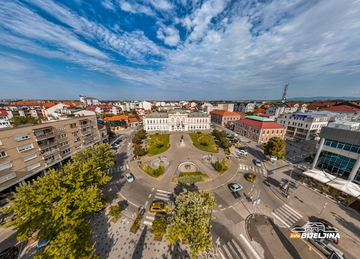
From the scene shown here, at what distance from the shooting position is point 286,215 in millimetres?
25031

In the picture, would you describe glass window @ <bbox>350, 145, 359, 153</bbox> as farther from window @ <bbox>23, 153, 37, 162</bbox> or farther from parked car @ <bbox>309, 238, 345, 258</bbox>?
window @ <bbox>23, 153, 37, 162</bbox>

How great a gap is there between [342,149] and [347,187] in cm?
1103

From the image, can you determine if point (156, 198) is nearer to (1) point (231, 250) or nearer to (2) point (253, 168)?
(1) point (231, 250)

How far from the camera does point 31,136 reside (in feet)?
108

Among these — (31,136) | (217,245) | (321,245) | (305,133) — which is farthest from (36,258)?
(305,133)

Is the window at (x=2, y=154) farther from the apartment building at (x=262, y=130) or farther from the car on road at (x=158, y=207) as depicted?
the apartment building at (x=262, y=130)

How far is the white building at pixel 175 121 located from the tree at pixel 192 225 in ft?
220

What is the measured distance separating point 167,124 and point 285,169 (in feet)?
205

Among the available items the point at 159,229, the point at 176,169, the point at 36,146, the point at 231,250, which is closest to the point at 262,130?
the point at 176,169

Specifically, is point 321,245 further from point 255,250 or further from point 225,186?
point 225,186

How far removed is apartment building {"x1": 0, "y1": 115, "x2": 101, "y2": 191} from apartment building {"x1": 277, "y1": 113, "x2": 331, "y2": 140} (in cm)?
10024

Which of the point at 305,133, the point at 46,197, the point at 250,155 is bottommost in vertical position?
the point at 250,155

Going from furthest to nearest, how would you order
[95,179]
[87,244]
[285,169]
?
[285,169]
[95,179]
[87,244]

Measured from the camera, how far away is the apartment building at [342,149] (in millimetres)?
30941
